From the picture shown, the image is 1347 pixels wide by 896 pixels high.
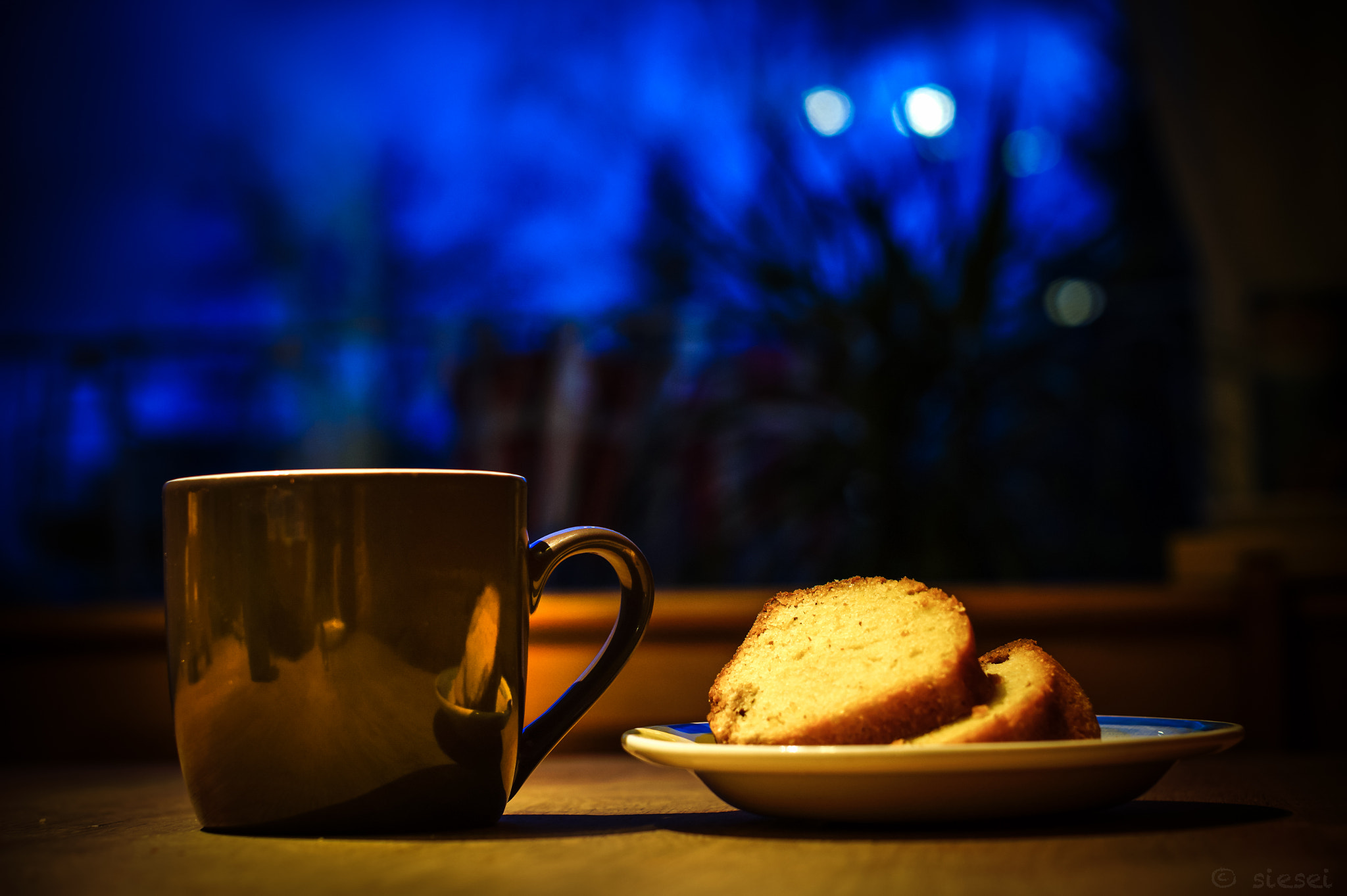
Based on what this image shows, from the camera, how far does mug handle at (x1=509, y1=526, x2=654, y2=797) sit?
0.51m

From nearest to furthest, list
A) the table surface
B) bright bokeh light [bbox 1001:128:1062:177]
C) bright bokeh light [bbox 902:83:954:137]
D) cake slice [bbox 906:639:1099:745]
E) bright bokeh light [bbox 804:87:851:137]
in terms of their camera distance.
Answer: the table surface
cake slice [bbox 906:639:1099:745]
bright bokeh light [bbox 1001:128:1062:177]
bright bokeh light [bbox 902:83:954:137]
bright bokeh light [bbox 804:87:851:137]

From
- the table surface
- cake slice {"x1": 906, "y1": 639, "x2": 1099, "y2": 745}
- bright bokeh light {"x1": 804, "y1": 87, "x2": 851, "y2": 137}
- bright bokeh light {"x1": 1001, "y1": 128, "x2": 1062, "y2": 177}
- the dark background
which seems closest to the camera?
the table surface

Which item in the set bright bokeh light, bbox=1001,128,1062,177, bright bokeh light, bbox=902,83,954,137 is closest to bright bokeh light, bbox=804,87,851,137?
bright bokeh light, bbox=902,83,954,137

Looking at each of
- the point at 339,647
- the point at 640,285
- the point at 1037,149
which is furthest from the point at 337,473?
the point at 640,285

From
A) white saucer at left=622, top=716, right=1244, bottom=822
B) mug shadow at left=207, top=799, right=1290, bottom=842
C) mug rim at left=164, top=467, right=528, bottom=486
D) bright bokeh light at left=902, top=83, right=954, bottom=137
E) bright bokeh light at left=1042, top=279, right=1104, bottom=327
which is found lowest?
mug shadow at left=207, top=799, right=1290, bottom=842

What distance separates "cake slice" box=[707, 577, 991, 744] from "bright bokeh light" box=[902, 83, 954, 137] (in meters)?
4.24

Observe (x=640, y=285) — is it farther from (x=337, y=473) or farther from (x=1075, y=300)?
(x=337, y=473)

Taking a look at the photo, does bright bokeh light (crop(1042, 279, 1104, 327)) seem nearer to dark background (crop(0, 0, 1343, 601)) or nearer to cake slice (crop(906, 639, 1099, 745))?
dark background (crop(0, 0, 1343, 601))

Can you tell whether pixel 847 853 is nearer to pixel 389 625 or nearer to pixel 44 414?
pixel 389 625

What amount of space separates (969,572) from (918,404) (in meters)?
0.41

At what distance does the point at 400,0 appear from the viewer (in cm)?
575

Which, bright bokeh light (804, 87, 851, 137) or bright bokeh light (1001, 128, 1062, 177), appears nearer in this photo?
bright bokeh light (1001, 128, 1062, 177)

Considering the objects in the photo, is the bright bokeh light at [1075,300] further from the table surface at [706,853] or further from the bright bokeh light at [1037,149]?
the table surface at [706,853]

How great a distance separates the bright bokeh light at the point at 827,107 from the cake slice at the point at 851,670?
15.7ft
